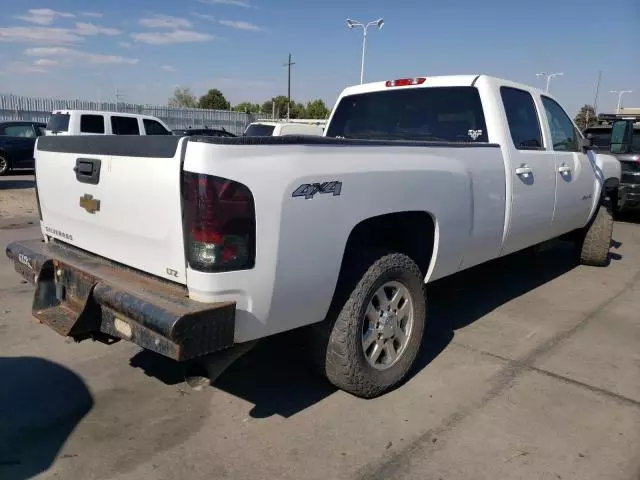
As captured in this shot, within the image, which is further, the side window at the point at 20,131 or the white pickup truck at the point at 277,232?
the side window at the point at 20,131

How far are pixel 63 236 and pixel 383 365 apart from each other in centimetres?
216

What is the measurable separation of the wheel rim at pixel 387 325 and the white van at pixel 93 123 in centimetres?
1287

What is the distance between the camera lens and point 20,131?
17.2m

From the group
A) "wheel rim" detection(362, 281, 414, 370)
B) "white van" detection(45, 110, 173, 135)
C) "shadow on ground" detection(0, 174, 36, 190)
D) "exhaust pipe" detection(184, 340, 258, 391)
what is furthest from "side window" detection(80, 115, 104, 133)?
"exhaust pipe" detection(184, 340, 258, 391)

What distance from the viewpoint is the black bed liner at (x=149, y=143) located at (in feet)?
8.03

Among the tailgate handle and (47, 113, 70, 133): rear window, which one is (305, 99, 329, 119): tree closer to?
(47, 113, 70, 133): rear window

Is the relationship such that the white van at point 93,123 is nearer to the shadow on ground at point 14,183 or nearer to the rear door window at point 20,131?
the shadow on ground at point 14,183

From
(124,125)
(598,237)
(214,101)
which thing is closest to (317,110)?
(214,101)

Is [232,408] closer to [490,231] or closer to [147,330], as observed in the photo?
[147,330]

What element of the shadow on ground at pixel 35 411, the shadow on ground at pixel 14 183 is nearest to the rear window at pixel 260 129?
the shadow on ground at pixel 14 183

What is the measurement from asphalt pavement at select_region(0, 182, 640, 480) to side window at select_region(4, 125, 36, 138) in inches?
568

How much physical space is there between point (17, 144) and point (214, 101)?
175 ft

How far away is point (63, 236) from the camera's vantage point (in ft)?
11.3

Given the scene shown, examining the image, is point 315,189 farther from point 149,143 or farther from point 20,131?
point 20,131
